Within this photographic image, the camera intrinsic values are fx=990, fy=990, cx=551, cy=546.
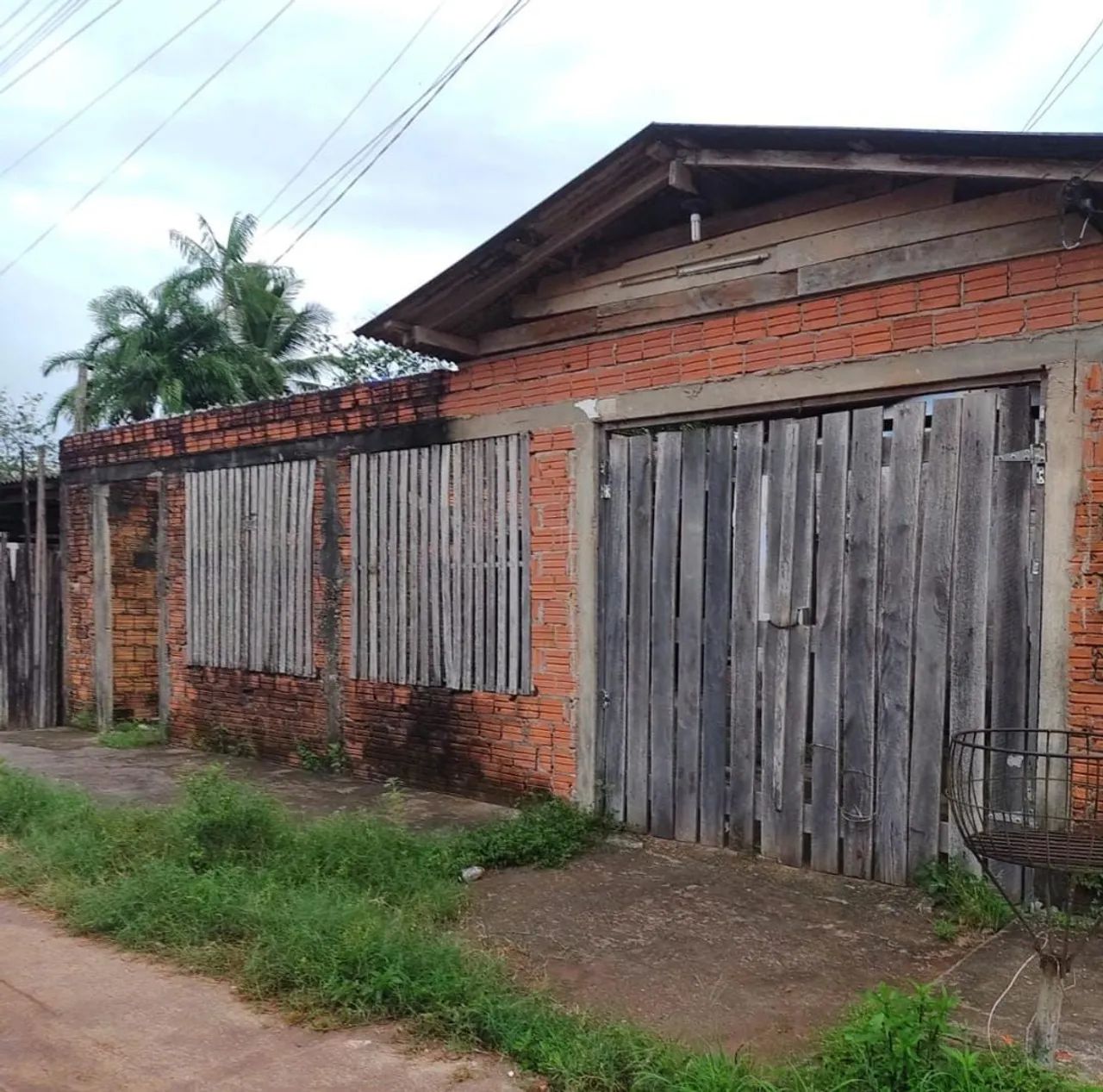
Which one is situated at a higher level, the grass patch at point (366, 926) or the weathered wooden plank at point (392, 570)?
the weathered wooden plank at point (392, 570)

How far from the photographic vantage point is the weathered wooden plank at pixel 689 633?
5.75 meters

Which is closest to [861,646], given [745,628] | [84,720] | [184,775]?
[745,628]

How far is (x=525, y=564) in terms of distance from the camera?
6594mm

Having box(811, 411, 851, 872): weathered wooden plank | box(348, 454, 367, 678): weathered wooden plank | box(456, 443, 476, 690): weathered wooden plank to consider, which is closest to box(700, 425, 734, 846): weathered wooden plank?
box(811, 411, 851, 872): weathered wooden plank

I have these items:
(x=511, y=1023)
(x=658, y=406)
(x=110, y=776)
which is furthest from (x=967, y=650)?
(x=110, y=776)

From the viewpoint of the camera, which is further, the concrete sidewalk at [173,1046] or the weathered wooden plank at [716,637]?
the weathered wooden plank at [716,637]

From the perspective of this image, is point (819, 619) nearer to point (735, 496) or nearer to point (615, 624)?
point (735, 496)

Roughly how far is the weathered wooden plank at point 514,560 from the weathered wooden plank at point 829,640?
6.91 ft

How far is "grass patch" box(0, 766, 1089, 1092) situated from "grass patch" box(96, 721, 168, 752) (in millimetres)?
2603

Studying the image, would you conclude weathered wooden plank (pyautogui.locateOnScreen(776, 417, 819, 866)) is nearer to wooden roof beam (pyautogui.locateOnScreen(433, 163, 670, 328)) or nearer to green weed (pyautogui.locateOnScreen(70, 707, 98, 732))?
wooden roof beam (pyautogui.locateOnScreen(433, 163, 670, 328))

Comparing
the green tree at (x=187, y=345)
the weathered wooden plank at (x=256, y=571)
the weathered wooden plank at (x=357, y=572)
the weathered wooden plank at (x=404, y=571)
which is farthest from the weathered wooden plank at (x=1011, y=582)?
the green tree at (x=187, y=345)

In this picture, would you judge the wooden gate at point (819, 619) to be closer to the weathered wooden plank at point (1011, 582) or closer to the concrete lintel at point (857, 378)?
the weathered wooden plank at point (1011, 582)

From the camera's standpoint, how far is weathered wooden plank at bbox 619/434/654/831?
5.98m

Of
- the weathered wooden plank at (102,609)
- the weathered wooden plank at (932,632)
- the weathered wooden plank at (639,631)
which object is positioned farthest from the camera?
the weathered wooden plank at (102,609)
